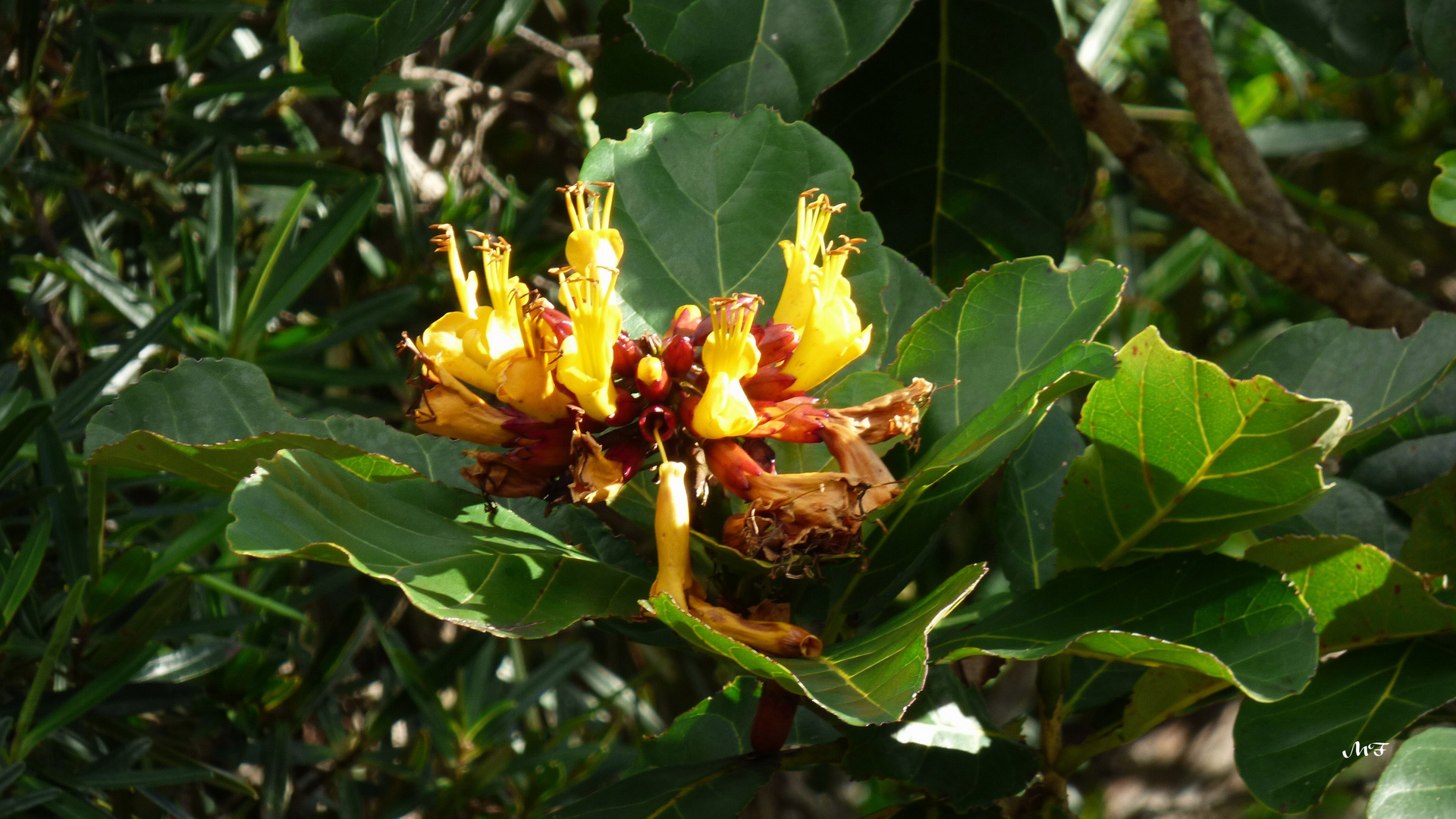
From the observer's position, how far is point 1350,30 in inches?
38.8

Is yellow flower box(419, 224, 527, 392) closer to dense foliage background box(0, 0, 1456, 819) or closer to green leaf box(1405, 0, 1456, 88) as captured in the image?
dense foliage background box(0, 0, 1456, 819)

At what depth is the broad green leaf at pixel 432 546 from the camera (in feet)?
1.79

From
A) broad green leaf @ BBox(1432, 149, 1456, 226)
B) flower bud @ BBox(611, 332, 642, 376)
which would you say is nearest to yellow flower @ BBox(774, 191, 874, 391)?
flower bud @ BBox(611, 332, 642, 376)

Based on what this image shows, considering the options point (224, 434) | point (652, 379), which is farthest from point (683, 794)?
point (224, 434)

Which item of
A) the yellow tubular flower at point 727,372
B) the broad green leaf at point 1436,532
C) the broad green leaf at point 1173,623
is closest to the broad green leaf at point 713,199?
the yellow tubular flower at point 727,372

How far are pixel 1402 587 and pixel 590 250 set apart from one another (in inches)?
22.1

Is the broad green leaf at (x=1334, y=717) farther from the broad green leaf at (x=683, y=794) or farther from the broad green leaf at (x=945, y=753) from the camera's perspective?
the broad green leaf at (x=683, y=794)

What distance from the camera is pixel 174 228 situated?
1391 millimetres

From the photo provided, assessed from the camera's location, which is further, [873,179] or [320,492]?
[873,179]

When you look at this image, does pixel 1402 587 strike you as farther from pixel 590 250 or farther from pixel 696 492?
pixel 590 250

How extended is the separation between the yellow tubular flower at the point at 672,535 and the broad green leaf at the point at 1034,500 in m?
0.33

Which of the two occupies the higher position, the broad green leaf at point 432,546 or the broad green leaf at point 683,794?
the broad green leaf at point 432,546

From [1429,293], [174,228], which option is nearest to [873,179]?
[174,228]

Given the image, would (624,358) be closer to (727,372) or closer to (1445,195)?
(727,372)
